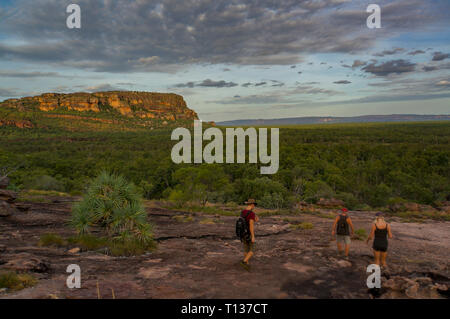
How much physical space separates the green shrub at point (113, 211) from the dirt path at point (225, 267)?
0.92 m

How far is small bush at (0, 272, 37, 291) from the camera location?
5727mm

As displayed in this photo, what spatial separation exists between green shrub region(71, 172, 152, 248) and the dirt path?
925mm

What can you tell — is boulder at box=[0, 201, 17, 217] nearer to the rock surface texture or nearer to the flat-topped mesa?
the rock surface texture

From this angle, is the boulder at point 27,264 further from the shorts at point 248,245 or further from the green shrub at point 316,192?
the green shrub at point 316,192

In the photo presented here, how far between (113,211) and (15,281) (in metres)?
3.60

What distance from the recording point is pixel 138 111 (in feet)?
561

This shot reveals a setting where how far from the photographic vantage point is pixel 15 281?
19.1ft

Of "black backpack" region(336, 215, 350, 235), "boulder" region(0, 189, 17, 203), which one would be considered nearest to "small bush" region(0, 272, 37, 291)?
"black backpack" region(336, 215, 350, 235)

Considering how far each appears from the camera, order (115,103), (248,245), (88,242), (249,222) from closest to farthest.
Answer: (249,222) < (248,245) < (88,242) < (115,103)

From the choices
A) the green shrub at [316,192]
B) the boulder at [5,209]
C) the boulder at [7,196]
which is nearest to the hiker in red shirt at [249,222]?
the boulder at [5,209]

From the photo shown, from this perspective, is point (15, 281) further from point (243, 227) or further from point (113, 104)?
point (113, 104)

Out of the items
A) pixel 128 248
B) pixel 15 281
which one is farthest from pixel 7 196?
pixel 15 281
